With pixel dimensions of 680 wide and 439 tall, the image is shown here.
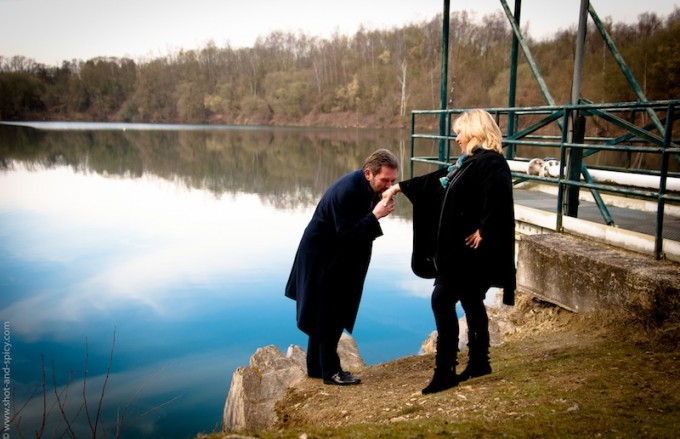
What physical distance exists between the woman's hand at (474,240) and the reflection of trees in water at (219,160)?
1787 cm

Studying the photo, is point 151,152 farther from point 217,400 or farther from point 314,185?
point 217,400

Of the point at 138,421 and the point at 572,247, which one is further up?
the point at 572,247

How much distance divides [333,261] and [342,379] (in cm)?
108

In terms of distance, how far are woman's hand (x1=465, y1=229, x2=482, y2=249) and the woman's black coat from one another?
0.08 ft

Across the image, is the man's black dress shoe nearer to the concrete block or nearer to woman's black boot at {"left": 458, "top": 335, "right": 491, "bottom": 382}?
woman's black boot at {"left": 458, "top": 335, "right": 491, "bottom": 382}

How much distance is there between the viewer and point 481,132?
3654 mm

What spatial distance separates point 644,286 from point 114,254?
42.6ft

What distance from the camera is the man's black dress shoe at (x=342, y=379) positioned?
15.2 ft

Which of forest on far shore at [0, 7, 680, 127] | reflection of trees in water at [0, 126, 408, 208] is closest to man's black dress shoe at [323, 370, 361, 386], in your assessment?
reflection of trees in water at [0, 126, 408, 208]

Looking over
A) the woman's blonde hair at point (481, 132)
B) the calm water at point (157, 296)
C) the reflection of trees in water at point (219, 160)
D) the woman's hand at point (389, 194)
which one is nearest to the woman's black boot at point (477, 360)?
the woman's hand at point (389, 194)

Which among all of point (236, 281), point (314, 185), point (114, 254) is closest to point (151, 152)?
point (314, 185)

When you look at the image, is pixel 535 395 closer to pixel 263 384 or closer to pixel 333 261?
pixel 333 261

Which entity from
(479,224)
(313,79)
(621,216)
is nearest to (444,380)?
(479,224)

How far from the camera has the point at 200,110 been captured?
96.1 metres
